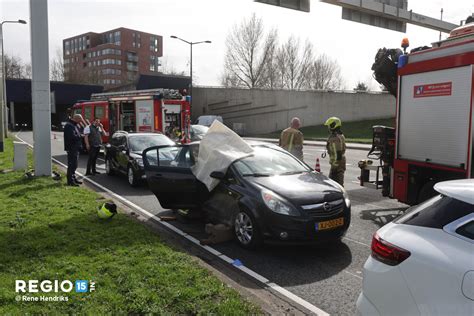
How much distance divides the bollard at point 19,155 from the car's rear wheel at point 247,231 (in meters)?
8.98

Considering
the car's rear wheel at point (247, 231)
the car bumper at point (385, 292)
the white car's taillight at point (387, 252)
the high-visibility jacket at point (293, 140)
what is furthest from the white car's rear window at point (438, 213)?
the high-visibility jacket at point (293, 140)

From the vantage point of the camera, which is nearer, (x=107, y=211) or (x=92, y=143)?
(x=107, y=211)

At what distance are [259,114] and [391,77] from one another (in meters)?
36.5

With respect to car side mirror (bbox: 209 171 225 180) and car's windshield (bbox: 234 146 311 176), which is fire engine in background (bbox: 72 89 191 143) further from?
car side mirror (bbox: 209 171 225 180)

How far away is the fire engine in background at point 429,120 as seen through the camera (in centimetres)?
612

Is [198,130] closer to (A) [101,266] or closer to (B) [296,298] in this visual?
(A) [101,266]

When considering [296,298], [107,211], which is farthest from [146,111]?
[296,298]

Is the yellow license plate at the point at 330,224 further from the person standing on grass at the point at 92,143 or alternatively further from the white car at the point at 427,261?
the person standing on grass at the point at 92,143

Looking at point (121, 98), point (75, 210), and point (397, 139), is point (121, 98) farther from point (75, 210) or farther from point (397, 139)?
point (397, 139)

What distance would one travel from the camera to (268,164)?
21.1ft

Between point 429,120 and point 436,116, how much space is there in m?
0.16

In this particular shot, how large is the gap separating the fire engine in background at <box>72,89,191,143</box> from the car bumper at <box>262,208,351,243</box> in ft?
41.8

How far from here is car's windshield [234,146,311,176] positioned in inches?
242

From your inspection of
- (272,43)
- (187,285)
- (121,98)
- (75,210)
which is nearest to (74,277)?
(187,285)
